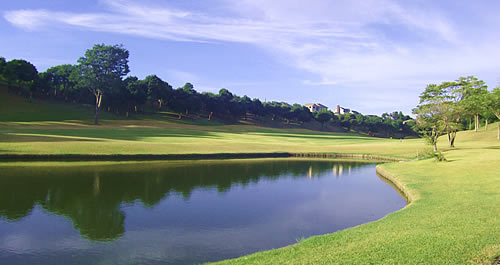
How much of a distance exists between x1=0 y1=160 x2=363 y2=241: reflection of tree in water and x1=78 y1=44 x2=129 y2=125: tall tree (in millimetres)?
44655

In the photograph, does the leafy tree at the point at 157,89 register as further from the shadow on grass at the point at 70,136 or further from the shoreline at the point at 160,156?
the shoreline at the point at 160,156

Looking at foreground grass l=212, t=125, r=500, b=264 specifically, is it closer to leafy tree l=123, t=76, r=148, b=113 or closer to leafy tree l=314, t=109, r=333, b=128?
leafy tree l=123, t=76, r=148, b=113

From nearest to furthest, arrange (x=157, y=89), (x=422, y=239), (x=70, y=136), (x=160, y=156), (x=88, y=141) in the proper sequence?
(x=422, y=239), (x=160, y=156), (x=88, y=141), (x=70, y=136), (x=157, y=89)

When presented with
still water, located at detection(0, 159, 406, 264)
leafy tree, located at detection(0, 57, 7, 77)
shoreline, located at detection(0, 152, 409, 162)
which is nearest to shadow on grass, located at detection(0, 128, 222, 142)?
shoreline, located at detection(0, 152, 409, 162)

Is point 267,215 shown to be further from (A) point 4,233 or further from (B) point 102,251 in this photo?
(A) point 4,233

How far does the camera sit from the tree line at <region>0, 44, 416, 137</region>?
69125mm

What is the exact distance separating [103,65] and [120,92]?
23.2 metres

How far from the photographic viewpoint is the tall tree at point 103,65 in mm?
67625

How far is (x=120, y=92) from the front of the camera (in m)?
90.8

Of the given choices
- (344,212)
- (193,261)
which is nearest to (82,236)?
(193,261)

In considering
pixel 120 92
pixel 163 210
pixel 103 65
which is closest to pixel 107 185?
pixel 163 210

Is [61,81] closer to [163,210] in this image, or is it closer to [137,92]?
[137,92]

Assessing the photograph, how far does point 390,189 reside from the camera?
23.9 metres

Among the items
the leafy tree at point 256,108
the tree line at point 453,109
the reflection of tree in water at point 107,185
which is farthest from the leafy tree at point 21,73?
the tree line at point 453,109
